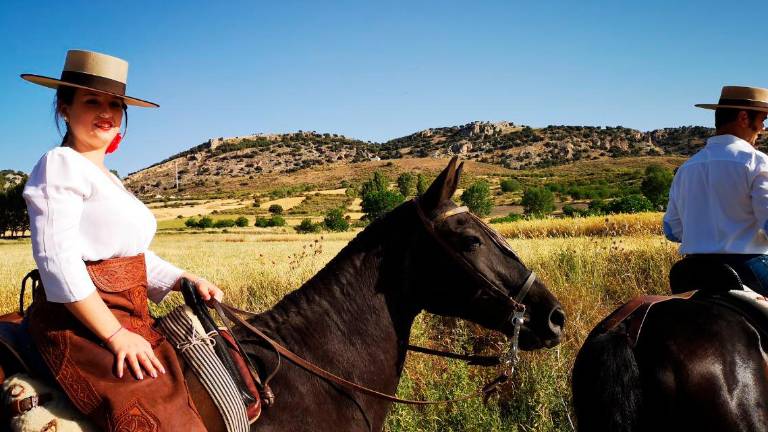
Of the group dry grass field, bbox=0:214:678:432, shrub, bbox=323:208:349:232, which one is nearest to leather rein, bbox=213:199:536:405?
dry grass field, bbox=0:214:678:432

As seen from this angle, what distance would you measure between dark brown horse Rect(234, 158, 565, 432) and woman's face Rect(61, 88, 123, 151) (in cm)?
131

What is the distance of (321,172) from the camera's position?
456 ft

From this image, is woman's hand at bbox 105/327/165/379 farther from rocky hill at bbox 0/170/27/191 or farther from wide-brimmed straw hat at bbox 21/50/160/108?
rocky hill at bbox 0/170/27/191

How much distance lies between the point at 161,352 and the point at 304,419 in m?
0.84

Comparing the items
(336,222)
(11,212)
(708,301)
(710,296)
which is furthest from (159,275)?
(11,212)

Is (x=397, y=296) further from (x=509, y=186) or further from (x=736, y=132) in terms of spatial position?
(x=509, y=186)

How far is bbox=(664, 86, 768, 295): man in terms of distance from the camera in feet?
13.2

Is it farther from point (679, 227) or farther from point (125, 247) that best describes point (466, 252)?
point (679, 227)

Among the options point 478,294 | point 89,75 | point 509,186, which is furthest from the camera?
point 509,186

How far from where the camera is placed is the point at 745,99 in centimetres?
442

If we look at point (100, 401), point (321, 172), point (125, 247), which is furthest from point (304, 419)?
point (321, 172)

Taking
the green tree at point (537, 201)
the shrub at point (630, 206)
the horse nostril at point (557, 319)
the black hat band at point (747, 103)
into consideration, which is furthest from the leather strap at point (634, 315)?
the green tree at point (537, 201)

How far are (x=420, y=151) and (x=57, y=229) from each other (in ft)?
541

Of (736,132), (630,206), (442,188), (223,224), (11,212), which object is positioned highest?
(736,132)
